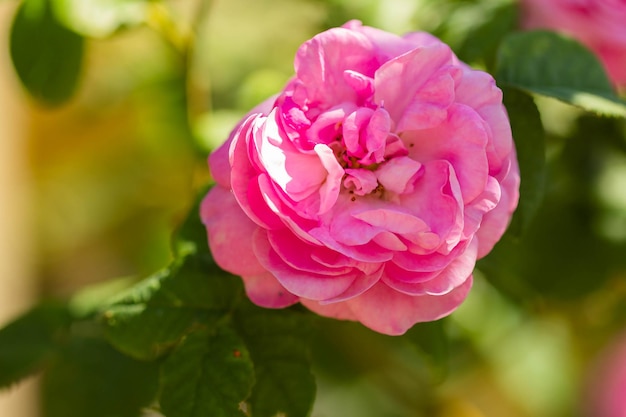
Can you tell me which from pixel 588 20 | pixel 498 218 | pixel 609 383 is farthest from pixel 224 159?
pixel 609 383

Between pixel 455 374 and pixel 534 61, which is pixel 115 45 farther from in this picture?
pixel 534 61

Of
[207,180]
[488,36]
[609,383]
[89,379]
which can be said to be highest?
[488,36]

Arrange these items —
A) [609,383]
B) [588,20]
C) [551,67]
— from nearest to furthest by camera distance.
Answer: [551,67] < [588,20] < [609,383]

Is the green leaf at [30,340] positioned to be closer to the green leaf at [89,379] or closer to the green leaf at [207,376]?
the green leaf at [89,379]

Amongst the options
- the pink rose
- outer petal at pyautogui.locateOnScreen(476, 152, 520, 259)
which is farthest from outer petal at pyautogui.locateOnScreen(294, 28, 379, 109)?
the pink rose

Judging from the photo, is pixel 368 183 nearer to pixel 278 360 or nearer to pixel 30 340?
pixel 278 360

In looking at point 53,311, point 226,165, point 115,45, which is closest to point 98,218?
point 115,45

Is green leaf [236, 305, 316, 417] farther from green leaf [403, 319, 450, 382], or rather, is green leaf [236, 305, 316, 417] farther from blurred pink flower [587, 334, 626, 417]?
blurred pink flower [587, 334, 626, 417]
